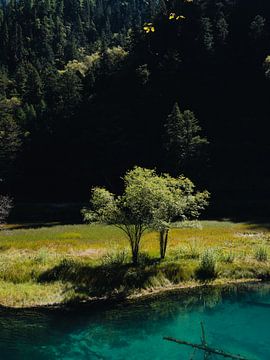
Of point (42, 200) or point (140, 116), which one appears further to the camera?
point (140, 116)

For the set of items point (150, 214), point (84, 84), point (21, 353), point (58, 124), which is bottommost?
point (21, 353)

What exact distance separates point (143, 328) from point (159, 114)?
9415 centimetres

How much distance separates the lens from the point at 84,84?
13588 centimetres

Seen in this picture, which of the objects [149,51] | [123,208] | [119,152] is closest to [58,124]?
[119,152]

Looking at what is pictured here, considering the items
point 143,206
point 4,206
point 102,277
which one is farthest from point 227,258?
point 4,206

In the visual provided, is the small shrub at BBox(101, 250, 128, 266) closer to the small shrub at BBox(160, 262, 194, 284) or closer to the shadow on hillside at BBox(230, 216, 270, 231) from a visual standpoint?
the small shrub at BBox(160, 262, 194, 284)

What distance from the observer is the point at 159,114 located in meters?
116

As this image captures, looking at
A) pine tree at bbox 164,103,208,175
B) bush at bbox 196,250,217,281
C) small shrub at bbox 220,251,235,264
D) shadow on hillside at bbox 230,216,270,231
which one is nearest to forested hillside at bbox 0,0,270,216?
pine tree at bbox 164,103,208,175

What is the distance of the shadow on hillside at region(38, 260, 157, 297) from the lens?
30.7 m

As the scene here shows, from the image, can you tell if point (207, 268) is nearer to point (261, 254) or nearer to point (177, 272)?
point (177, 272)

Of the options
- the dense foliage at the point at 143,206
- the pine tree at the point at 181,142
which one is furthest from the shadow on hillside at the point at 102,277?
the pine tree at the point at 181,142

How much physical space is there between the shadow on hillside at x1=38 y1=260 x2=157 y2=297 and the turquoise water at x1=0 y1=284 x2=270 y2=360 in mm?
2266

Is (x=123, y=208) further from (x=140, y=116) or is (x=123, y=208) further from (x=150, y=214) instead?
(x=140, y=116)

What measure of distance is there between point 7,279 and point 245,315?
1747 centimetres
